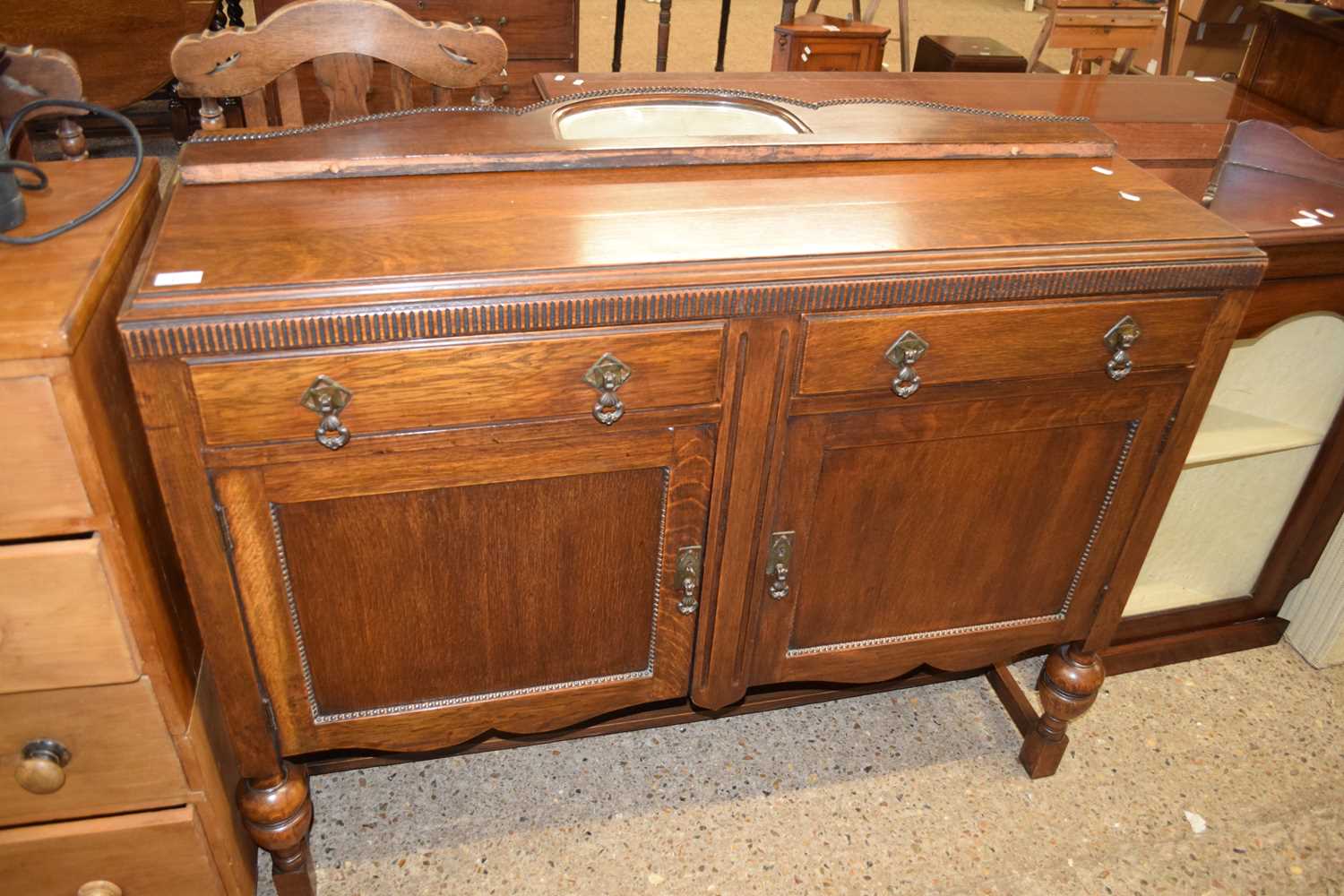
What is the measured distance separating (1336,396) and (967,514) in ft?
2.89

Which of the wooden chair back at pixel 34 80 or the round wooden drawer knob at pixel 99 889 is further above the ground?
the wooden chair back at pixel 34 80

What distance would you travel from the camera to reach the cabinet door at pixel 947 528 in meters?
1.40

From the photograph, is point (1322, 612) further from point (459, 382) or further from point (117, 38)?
point (117, 38)

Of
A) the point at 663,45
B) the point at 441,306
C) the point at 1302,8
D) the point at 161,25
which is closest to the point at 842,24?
the point at 663,45

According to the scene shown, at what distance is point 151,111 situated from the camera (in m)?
3.90

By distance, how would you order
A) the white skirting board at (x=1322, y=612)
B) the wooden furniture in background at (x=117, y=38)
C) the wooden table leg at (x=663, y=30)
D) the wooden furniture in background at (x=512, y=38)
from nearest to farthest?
the white skirting board at (x=1322, y=612)
the wooden furniture in background at (x=512, y=38)
the wooden furniture in background at (x=117, y=38)
the wooden table leg at (x=663, y=30)

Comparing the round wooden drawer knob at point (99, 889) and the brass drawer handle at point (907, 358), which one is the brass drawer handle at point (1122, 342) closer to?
the brass drawer handle at point (907, 358)

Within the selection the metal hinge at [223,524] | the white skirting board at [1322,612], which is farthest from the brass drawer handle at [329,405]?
the white skirting board at [1322,612]

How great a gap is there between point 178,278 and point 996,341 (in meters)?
0.96

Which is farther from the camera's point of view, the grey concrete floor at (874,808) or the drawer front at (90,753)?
the grey concrete floor at (874,808)

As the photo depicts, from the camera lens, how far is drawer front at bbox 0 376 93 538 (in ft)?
3.34

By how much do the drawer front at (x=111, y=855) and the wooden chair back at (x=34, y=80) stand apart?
2.91 feet

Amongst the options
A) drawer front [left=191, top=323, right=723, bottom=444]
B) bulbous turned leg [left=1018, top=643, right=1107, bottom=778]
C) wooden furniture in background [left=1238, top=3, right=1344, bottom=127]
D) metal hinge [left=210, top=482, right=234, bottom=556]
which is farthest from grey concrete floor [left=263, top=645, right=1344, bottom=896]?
wooden furniture in background [left=1238, top=3, right=1344, bottom=127]

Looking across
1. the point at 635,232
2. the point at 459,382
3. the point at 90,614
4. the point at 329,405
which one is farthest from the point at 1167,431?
the point at 90,614
